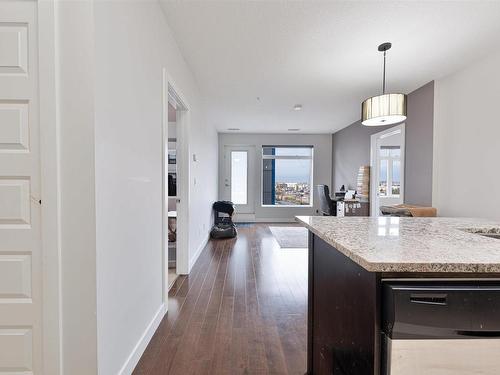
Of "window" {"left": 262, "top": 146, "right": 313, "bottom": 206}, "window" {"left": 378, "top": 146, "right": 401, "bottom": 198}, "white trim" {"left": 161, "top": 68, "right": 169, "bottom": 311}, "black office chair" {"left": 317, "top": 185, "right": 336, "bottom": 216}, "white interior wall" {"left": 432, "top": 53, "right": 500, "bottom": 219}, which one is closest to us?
"white trim" {"left": 161, "top": 68, "right": 169, "bottom": 311}

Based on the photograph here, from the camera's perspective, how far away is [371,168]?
5.19 meters

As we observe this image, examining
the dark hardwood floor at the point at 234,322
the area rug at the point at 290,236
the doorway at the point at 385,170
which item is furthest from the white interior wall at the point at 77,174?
the doorway at the point at 385,170

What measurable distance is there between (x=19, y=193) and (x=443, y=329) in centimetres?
176

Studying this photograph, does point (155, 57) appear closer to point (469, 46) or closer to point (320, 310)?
point (320, 310)

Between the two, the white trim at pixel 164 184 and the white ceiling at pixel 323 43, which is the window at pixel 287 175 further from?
the white trim at pixel 164 184

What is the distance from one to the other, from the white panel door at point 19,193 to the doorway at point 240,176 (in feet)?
19.3

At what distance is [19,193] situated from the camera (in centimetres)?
121

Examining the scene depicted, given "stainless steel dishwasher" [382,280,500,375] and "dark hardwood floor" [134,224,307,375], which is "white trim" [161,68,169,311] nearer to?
"dark hardwood floor" [134,224,307,375]

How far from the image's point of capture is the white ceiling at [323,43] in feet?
6.57

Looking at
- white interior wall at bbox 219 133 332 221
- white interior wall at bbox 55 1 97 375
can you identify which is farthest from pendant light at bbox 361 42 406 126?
white interior wall at bbox 219 133 332 221

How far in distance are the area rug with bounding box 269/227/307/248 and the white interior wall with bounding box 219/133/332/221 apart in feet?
3.37

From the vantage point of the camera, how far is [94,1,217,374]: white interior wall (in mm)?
1242

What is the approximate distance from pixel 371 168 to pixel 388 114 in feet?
10.1

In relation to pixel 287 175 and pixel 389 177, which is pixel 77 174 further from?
pixel 389 177
